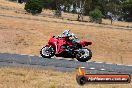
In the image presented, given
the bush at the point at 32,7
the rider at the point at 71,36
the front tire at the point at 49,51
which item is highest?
the rider at the point at 71,36

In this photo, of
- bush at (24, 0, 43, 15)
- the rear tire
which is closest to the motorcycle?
the rear tire

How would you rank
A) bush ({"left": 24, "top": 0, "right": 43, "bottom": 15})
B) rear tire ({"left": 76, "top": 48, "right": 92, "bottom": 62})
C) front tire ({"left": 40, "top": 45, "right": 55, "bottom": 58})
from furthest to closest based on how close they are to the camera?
bush ({"left": 24, "top": 0, "right": 43, "bottom": 15})
front tire ({"left": 40, "top": 45, "right": 55, "bottom": 58})
rear tire ({"left": 76, "top": 48, "right": 92, "bottom": 62})

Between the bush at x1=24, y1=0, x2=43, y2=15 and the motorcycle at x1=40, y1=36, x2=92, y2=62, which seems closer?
the motorcycle at x1=40, y1=36, x2=92, y2=62

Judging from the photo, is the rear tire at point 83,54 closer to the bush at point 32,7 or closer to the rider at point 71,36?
the rider at point 71,36

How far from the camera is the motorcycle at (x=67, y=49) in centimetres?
1480

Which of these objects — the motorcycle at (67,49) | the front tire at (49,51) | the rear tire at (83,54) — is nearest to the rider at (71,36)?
the motorcycle at (67,49)

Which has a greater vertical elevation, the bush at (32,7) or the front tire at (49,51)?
the front tire at (49,51)

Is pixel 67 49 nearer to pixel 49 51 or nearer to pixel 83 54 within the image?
pixel 83 54

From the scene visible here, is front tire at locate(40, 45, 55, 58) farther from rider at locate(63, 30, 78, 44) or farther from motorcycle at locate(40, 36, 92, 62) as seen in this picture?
rider at locate(63, 30, 78, 44)

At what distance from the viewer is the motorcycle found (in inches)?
583

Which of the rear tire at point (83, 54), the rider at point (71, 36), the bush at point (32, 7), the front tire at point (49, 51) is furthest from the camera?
the bush at point (32, 7)

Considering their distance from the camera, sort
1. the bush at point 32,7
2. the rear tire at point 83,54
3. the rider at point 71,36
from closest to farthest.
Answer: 1. the rear tire at point 83,54
2. the rider at point 71,36
3. the bush at point 32,7

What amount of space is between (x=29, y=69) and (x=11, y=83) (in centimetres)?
421

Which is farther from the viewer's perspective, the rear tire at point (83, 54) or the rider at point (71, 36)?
the rider at point (71, 36)
